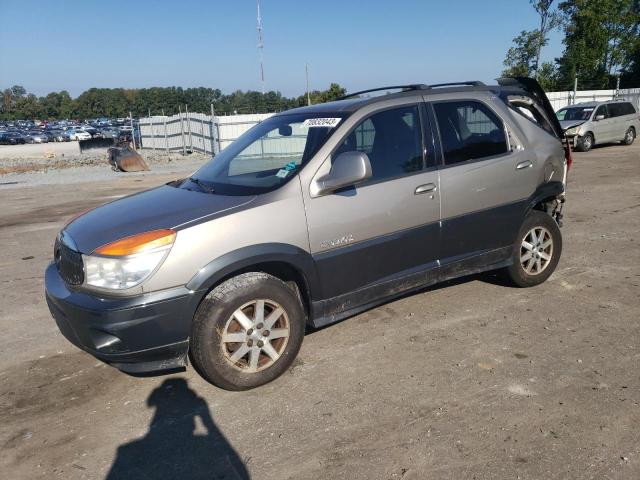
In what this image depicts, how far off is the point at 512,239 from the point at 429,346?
4.65 ft

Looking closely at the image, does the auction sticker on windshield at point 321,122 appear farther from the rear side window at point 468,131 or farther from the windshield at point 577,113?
the windshield at point 577,113

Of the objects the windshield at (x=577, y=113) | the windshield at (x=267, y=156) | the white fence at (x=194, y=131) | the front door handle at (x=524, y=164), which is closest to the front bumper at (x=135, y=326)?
the windshield at (x=267, y=156)

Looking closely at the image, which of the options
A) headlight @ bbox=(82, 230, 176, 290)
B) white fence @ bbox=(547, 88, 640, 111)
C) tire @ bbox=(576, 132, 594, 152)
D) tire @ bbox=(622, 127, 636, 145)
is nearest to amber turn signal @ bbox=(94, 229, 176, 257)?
headlight @ bbox=(82, 230, 176, 290)

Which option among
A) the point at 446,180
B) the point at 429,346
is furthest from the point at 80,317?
the point at 446,180

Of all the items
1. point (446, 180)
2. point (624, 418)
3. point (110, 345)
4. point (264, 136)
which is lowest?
point (624, 418)

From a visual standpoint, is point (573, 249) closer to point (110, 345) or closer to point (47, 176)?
point (110, 345)

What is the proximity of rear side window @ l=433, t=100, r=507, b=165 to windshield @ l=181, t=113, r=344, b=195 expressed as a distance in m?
0.96

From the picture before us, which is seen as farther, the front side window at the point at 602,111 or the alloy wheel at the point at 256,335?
the front side window at the point at 602,111

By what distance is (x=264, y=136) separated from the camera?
178 inches

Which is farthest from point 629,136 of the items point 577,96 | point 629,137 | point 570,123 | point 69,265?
point 69,265

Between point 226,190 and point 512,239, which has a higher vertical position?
point 226,190

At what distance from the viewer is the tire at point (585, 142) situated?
1771cm

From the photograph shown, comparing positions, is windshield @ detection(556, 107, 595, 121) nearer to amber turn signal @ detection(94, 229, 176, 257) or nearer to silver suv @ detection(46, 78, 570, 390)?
silver suv @ detection(46, 78, 570, 390)

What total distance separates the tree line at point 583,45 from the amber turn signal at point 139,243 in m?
38.8
